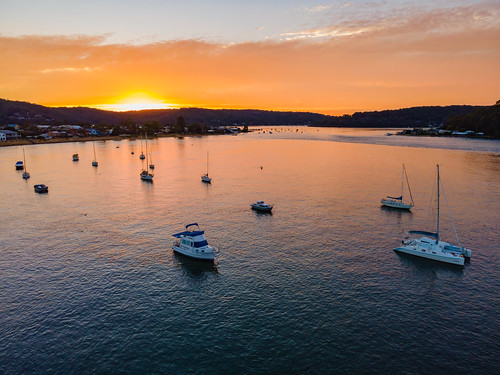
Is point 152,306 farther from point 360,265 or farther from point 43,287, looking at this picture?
point 360,265

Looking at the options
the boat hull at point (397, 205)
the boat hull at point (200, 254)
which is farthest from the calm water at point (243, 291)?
the boat hull at point (397, 205)

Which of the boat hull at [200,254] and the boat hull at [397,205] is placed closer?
the boat hull at [200,254]

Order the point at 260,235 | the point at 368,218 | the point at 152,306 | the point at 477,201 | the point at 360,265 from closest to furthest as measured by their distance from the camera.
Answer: the point at 152,306 → the point at 360,265 → the point at 260,235 → the point at 368,218 → the point at 477,201

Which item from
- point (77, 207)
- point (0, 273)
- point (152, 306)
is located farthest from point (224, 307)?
point (77, 207)

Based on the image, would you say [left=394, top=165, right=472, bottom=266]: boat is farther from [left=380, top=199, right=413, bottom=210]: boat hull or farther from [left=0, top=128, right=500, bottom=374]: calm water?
[left=380, top=199, right=413, bottom=210]: boat hull

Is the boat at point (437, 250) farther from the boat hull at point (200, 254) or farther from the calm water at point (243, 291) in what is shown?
the boat hull at point (200, 254)

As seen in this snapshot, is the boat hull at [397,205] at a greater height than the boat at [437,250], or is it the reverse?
the boat hull at [397,205]

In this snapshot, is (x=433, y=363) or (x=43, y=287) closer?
(x=433, y=363)

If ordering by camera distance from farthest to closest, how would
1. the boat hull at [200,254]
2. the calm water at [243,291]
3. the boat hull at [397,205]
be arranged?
the boat hull at [397,205] < the boat hull at [200,254] < the calm water at [243,291]
